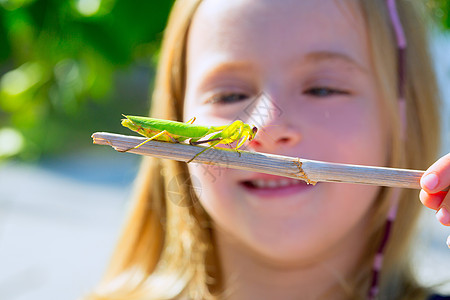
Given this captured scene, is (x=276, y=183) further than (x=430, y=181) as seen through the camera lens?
Yes

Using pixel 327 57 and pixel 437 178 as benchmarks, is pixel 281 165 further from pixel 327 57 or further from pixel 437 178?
pixel 327 57

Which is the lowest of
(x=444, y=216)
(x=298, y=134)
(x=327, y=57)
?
(x=444, y=216)

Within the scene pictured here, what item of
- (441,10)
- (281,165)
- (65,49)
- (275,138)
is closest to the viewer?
(281,165)

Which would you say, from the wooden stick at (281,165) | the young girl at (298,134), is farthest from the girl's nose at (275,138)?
the wooden stick at (281,165)

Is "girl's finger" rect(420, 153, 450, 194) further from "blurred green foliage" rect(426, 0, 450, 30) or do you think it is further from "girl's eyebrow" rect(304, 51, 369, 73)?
"blurred green foliage" rect(426, 0, 450, 30)

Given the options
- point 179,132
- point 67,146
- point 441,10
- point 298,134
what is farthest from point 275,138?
point 67,146

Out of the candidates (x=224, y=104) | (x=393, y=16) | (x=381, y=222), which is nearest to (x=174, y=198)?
(x=224, y=104)

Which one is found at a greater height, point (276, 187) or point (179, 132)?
point (179, 132)
